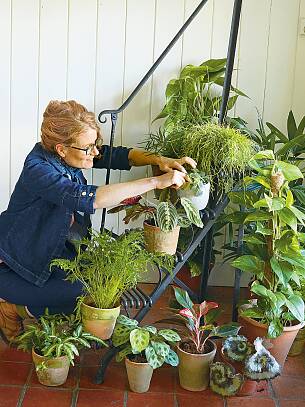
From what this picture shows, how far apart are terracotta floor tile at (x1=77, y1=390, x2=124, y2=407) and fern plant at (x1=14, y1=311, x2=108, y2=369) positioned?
14 centimetres

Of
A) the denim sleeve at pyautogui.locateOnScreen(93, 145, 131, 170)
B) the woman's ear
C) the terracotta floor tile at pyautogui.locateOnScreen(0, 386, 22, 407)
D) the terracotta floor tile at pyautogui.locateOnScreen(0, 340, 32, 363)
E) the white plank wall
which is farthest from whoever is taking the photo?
the white plank wall

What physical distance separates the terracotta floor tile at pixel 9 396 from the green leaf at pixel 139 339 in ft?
1.61

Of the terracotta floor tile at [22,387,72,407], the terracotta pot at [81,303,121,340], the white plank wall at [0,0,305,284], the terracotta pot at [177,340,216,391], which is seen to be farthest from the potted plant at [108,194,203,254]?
the white plank wall at [0,0,305,284]

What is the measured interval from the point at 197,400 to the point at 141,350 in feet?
1.03

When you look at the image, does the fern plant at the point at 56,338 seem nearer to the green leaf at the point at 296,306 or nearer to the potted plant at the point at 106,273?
the potted plant at the point at 106,273

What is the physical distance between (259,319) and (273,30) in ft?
5.08

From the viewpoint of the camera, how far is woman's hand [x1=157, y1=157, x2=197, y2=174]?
2.74m

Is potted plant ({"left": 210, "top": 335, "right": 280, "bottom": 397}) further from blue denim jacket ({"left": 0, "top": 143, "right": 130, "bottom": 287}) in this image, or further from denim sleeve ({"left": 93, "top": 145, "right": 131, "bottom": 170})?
denim sleeve ({"left": 93, "top": 145, "right": 131, "bottom": 170})

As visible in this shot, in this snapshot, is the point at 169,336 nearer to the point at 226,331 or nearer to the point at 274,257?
the point at 226,331

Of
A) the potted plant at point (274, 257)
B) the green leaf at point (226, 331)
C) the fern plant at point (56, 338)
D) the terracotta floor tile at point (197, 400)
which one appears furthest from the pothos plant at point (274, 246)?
the fern plant at point (56, 338)

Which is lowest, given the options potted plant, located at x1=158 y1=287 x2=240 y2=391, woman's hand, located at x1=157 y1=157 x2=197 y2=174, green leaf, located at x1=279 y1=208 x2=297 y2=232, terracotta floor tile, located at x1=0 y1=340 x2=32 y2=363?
terracotta floor tile, located at x1=0 y1=340 x2=32 y2=363

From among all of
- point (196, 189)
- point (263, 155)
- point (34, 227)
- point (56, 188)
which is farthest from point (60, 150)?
point (263, 155)

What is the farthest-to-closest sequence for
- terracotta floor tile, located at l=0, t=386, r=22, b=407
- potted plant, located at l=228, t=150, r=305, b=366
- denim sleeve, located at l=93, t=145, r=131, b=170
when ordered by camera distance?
1. denim sleeve, located at l=93, t=145, r=131, b=170
2. potted plant, located at l=228, t=150, r=305, b=366
3. terracotta floor tile, located at l=0, t=386, r=22, b=407

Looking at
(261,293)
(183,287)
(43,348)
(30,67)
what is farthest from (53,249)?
(30,67)
